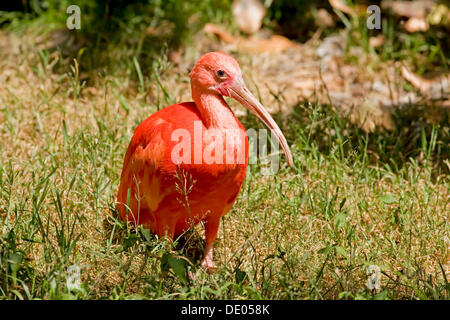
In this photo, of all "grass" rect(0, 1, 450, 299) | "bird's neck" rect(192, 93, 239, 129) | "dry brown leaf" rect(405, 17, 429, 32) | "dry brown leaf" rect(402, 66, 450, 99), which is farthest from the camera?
"dry brown leaf" rect(405, 17, 429, 32)

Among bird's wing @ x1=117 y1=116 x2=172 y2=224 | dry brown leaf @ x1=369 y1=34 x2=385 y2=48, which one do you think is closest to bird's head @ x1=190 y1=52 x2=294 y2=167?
bird's wing @ x1=117 y1=116 x2=172 y2=224

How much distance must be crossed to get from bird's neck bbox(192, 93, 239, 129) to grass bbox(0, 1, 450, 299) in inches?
20.3

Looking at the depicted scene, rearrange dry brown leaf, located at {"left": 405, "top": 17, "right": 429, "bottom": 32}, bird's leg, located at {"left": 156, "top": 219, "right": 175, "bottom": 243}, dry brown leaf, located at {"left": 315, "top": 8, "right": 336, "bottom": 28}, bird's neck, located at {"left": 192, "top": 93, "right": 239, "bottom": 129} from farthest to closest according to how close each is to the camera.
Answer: dry brown leaf, located at {"left": 315, "top": 8, "right": 336, "bottom": 28}, dry brown leaf, located at {"left": 405, "top": 17, "right": 429, "bottom": 32}, bird's leg, located at {"left": 156, "top": 219, "right": 175, "bottom": 243}, bird's neck, located at {"left": 192, "top": 93, "right": 239, "bottom": 129}

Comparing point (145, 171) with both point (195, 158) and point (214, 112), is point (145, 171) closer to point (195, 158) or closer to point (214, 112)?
point (195, 158)

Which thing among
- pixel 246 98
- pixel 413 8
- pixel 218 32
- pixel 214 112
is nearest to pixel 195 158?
pixel 214 112

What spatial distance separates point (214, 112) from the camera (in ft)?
9.58

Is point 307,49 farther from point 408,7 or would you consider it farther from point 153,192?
point 153,192

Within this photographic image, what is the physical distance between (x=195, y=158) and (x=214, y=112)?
10.9 inches

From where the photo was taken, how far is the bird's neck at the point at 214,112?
2.90m

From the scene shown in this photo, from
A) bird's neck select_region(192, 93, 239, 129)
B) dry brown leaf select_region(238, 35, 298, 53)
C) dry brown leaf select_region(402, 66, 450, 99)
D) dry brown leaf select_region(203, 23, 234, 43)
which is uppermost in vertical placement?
dry brown leaf select_region(203, 23, 234, 43)

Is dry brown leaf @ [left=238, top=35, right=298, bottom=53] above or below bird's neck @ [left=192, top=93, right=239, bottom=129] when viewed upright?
above

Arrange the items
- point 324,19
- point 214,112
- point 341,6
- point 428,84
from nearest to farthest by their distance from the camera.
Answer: point 214,112 → point 428,84 → point 341,6 → point 324,19

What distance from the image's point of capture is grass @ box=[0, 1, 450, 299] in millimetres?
2658

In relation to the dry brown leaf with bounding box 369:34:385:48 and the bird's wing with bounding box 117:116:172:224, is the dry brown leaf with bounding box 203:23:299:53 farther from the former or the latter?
the bird's wing with bounding box 117:116:172:224
